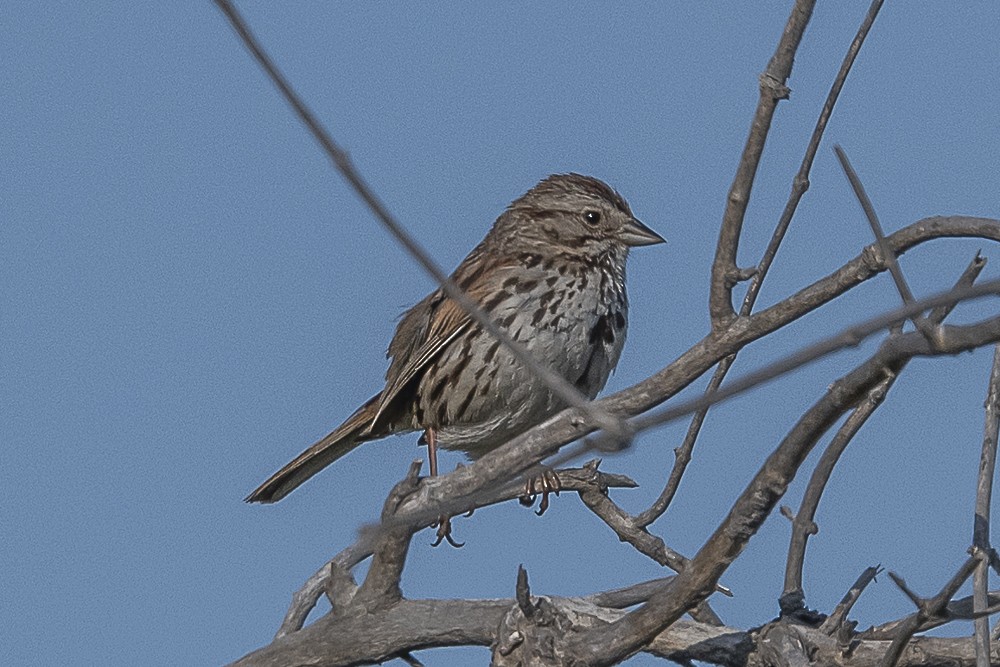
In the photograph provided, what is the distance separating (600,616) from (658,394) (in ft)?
4.20

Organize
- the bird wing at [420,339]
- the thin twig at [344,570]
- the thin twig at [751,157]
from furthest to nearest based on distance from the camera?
the bird wing at [420,339] → the thin twig at [344,570] → the thin twig at [751,157]

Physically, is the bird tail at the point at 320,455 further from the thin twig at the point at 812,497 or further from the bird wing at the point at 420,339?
the thin twig at the point at 812,497

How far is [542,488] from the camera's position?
6312mm

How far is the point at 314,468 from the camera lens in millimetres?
7195

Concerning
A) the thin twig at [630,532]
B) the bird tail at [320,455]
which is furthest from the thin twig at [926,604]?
the bird tail at [320,455]

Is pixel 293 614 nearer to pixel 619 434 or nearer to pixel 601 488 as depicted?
pixel 601 488

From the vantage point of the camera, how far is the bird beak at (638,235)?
7.16m

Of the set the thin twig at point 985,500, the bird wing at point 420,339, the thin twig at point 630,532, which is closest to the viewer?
the thin twig at point 985,500

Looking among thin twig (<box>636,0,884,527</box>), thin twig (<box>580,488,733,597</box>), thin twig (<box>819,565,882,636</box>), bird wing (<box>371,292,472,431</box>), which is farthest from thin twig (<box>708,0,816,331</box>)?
bird wing (<box>371,292,472,431</box>)

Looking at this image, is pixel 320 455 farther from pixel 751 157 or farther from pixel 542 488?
pixel 751 157

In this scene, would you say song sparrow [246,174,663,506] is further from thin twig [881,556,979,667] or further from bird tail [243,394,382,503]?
thin twig [881,556,979,667]

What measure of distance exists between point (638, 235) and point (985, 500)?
3471 millimetres

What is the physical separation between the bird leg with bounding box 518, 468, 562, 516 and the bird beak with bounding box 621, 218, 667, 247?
1375 millimetres

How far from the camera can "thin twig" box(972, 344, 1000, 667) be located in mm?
3797
